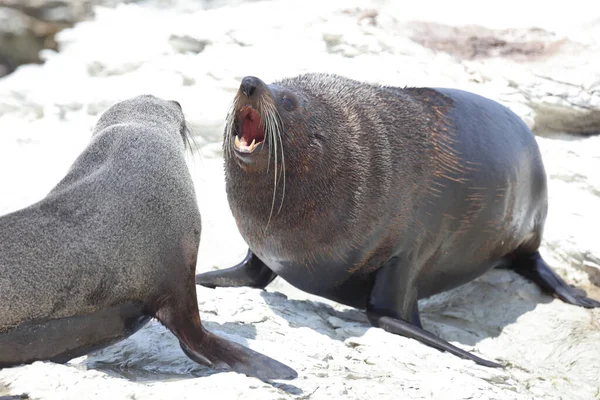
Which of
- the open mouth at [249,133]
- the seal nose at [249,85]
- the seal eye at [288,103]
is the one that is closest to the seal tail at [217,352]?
the open mouth at [249,133]

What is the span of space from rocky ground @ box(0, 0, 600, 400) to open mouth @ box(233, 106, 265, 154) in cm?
95

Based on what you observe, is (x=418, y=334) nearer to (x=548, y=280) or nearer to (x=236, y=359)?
(x=236, y=359)

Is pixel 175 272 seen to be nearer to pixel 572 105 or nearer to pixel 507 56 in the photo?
pixel 572 105

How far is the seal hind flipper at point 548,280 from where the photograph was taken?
257 inches

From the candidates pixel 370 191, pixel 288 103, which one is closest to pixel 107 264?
pixel 288 103

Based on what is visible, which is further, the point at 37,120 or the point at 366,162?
the point at 37,120

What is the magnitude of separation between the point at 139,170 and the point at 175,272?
567 mm

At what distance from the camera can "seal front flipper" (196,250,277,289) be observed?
242 inches

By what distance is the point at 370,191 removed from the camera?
546 centimetres

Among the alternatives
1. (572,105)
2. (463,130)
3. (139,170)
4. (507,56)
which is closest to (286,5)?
(507,56)

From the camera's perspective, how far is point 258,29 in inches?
375

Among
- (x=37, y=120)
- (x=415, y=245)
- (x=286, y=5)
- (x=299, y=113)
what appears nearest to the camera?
(x=299, y=113)

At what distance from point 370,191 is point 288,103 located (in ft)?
2.44

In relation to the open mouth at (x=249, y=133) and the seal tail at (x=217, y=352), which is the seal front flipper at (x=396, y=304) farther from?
the seal tail at (x=217, y=352)
